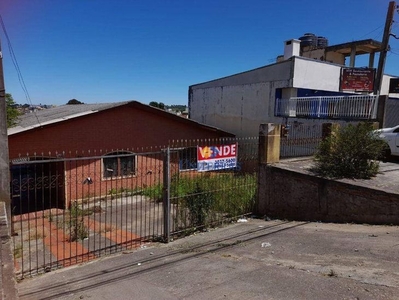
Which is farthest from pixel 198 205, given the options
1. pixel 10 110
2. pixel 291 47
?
pixel 291 47

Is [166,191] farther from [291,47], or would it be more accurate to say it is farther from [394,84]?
[291,47]

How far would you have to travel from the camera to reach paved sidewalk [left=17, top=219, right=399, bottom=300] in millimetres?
3672

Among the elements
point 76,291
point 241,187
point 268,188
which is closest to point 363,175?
point 268,188

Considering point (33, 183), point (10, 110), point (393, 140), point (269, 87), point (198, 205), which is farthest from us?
point (269, 87)

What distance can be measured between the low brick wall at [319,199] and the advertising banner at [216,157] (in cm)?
130

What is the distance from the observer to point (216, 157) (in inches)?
294

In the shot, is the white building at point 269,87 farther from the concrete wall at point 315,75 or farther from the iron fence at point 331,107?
the iron fence at point 331,107

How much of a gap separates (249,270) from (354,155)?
16.4 ft

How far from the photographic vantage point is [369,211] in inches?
264

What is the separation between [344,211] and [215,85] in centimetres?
1953

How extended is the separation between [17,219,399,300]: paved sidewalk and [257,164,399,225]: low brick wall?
42cm

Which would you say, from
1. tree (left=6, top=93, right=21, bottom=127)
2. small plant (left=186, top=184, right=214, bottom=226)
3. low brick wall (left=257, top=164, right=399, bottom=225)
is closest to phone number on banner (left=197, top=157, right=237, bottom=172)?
small plant (left=186, top=184, right=214, bottom=226)

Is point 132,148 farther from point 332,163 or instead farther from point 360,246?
point 360,246

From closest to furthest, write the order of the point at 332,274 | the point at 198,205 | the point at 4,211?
the point at 332,274 < the point at 4,211 < the point at 198,205
